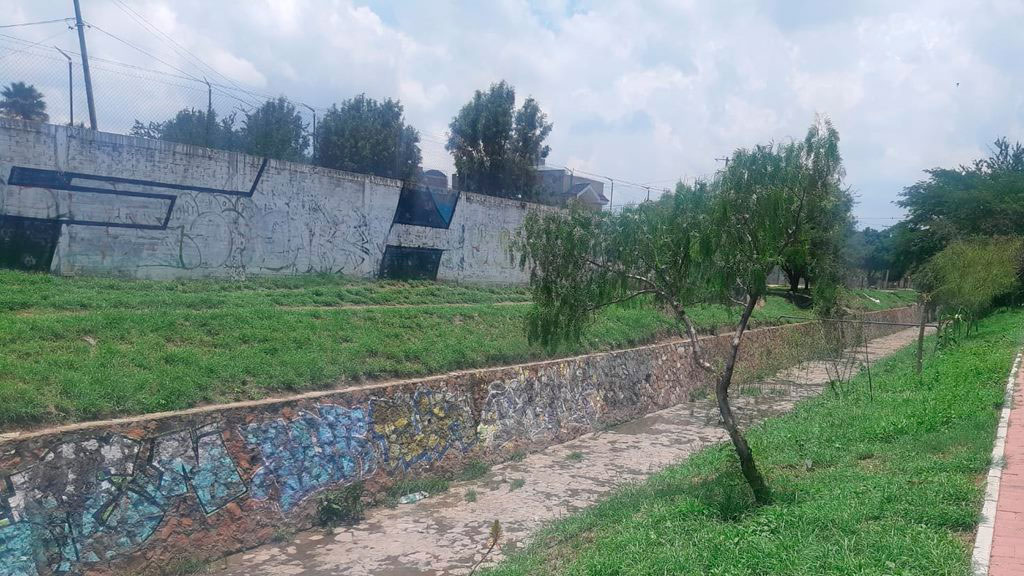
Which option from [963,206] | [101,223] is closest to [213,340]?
[101,223]

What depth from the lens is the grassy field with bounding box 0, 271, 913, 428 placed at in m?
7.74

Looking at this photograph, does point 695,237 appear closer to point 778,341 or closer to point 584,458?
point 584,458

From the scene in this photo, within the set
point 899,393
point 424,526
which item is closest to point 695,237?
point 424,526

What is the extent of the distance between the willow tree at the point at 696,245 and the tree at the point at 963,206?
31.0 metres

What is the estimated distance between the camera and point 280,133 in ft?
Answer: 67.5

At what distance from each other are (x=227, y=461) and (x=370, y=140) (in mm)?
19268

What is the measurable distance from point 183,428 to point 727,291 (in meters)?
6.04

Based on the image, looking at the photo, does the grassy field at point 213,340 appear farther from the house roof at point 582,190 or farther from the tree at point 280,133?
the house roof at point 582,190

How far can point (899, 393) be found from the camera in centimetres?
1370

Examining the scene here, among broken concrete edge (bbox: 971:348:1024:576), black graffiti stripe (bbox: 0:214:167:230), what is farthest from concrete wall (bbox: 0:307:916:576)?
broken concrete edge (bbox: 971:348:1024:576)

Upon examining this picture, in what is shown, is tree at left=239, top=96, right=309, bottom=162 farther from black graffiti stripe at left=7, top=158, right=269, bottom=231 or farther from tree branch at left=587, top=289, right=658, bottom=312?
tree branch at left=587, top=289, right=658, bottom=312

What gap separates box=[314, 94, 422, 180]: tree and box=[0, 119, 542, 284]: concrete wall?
5826 mm

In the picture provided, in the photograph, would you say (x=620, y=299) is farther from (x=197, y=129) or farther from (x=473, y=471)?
(x=197, y=129)

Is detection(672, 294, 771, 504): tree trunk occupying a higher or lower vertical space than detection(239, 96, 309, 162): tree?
lower
